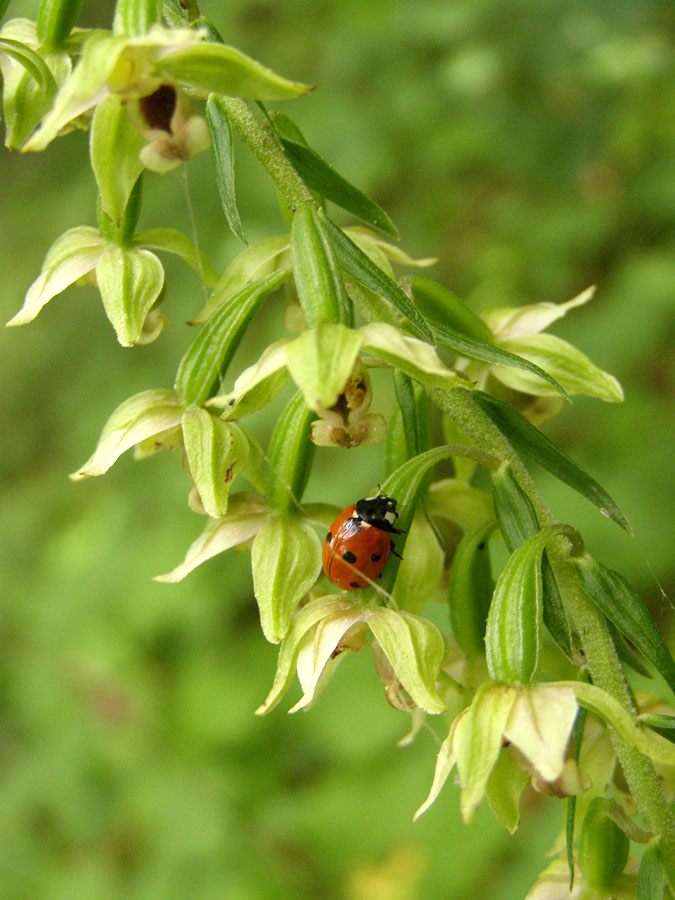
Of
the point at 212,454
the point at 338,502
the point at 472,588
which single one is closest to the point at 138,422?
the point at 212,454

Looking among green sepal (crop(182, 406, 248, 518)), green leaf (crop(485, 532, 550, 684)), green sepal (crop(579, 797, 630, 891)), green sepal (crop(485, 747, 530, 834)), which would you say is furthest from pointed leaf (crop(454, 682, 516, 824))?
green sepal (crop(182, 406, 248, 518))

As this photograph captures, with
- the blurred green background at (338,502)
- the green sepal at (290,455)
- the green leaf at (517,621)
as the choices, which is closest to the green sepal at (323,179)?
the green sepal at (290,455)

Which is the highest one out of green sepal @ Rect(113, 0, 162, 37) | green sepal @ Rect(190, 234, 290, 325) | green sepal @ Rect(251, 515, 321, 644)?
green sepal @ Rect(113, 0, 162, 37)

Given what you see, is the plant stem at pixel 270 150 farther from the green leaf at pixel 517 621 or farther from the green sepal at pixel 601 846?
the green sepal at pixel 601 846

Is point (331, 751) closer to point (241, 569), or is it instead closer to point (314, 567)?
point (241, 569)

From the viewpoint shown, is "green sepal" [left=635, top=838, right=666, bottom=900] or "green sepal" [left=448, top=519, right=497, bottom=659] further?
"green sepal" [left=448, top=519, right=497, bottom=659]

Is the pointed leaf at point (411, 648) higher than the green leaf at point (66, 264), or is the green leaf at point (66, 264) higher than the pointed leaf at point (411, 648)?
the green leaf at point (66, 264)

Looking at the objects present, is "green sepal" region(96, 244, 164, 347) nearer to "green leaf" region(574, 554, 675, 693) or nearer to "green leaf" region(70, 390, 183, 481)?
"green leaf" region(70, 390, 183, 481)
